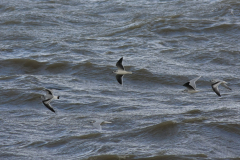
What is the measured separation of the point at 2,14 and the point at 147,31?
7.49 m

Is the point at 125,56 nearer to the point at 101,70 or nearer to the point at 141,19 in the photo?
the point at 101,70

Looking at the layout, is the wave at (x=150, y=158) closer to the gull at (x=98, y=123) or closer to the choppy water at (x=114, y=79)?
the choppy water at (x=114, y=79)

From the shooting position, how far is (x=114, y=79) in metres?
14.1

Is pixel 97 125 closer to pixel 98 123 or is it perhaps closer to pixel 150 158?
pixel 98 123

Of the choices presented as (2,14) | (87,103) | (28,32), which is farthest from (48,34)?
(87,103)

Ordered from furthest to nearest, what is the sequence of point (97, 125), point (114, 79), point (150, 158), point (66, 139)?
point (114, 79), point (97, 125), point (66, 139), point (150, 158)

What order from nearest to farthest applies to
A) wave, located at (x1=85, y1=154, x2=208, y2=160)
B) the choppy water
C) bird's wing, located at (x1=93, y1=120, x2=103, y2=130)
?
wave, located at (x1=85, y1=154, x2=208, y2=160) → the choppy water → bird's wing, located at (x1=93, y1=120, x2=103, y2=130)

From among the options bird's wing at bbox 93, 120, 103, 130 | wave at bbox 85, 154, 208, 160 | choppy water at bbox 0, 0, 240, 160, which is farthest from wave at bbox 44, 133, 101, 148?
wave at bbox 85, 154, 208, 160

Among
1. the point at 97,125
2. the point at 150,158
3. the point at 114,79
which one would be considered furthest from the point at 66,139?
the point at 114,79

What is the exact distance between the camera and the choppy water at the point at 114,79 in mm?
9367

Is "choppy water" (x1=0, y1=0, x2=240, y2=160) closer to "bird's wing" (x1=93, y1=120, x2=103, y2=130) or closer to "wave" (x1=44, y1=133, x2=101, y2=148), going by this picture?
"wave" (x1=44, y1=133, x2=101, y2=148)

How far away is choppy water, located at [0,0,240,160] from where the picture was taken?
937 cm

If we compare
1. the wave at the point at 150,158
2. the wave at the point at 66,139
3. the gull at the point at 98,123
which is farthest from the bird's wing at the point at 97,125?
the wave at the point at 150,158

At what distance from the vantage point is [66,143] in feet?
31.0
